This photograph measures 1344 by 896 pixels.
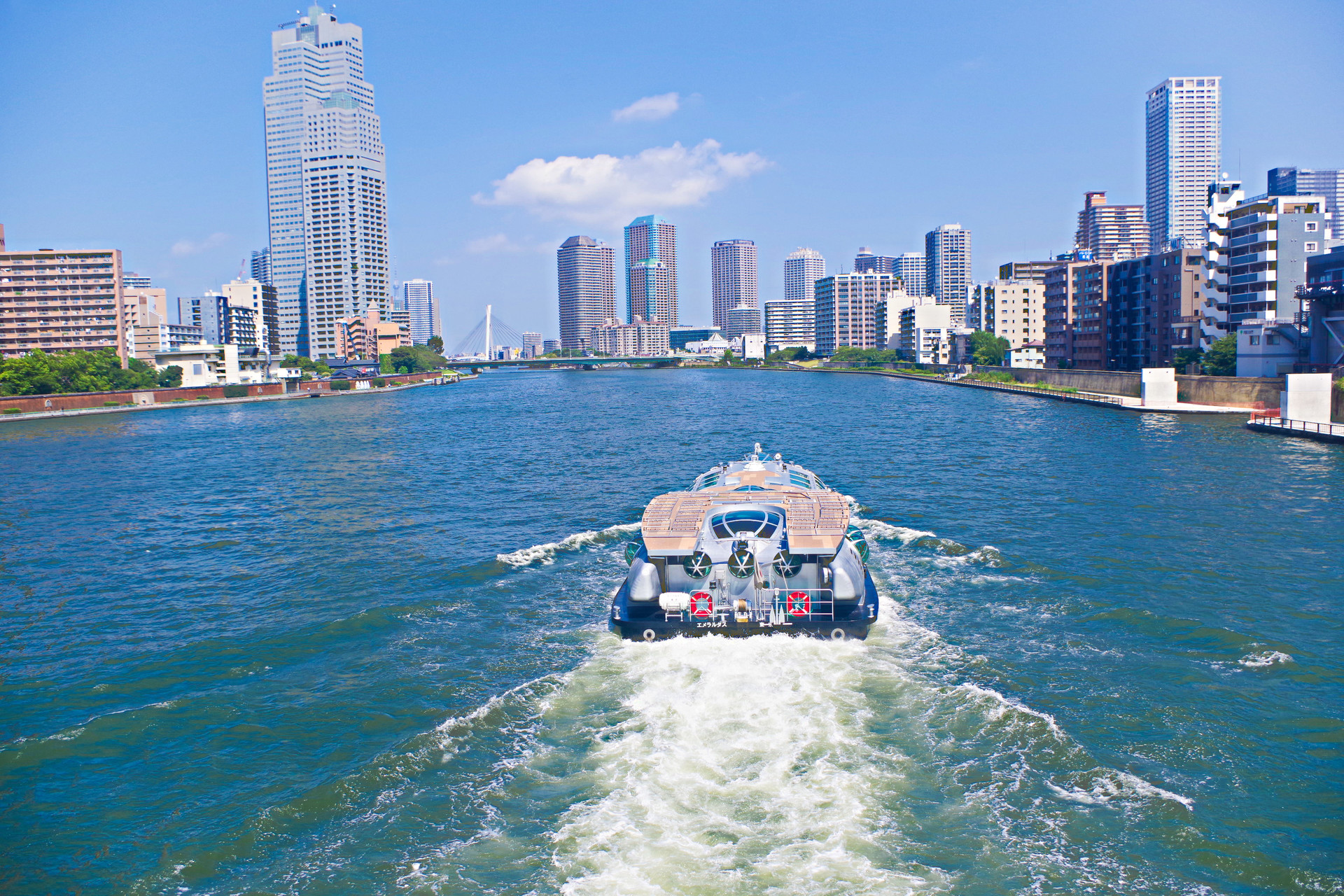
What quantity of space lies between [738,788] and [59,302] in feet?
456

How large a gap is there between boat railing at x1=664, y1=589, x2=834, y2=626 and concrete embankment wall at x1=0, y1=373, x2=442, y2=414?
9322 cm

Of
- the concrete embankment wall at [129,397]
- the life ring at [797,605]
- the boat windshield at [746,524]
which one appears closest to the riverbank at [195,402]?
the concrete embankment wall at [129,397]

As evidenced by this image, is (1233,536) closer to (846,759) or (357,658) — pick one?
(846,759)

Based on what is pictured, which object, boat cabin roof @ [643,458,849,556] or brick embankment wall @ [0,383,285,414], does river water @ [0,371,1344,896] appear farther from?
brick embankment wall @ [0,383,285,414]

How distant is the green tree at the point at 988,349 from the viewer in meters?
125

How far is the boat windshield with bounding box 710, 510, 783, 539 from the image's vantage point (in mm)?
15031

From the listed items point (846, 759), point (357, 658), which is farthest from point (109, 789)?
point (846, 759)

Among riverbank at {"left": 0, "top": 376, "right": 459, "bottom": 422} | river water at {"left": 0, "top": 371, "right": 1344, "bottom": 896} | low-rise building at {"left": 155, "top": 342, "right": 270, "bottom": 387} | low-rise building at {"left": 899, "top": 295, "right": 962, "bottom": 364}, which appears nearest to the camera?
river water at {"left": 0, "top": 371, "right": 1344, "bottom": 896}

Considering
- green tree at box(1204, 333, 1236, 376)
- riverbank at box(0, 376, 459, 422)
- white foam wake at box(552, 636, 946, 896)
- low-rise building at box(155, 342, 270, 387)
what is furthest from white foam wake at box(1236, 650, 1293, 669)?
low-rise building at box(155, 342, 270, 387)

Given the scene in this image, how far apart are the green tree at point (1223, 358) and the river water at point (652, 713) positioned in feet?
137

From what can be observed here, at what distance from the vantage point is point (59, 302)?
380 feet

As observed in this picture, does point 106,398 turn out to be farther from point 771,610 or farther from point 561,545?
point 771,610

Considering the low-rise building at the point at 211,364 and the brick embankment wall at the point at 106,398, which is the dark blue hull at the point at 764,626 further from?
the low-rise building at the point at 211,364

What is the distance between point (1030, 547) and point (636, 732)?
1428cm
